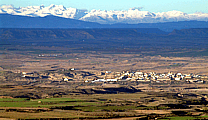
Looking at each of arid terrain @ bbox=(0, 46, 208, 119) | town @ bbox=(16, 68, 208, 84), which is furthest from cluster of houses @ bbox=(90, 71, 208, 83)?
arid terrain @ bbox=(0, 46, 208, 119)

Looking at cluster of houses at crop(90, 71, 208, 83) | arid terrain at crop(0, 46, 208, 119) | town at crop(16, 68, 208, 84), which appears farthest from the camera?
town at crop(16, 68, 208, 84)

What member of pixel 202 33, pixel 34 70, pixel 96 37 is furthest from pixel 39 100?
pixel 202 33

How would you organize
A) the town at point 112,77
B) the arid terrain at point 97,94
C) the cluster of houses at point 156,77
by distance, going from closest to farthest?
the arid terrain at point 97,94, the cluster of houses at point 156,77, the town at point 112,77

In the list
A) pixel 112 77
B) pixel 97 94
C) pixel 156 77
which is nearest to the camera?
pixel 97 94

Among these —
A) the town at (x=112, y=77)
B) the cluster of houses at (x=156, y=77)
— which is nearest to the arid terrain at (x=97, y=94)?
the town at (x=112, y=77)

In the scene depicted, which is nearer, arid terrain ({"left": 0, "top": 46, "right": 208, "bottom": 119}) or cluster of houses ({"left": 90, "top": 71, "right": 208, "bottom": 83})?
arid terrain ({"left": 0, "top": 46, "right": 208, "bottom": 119})

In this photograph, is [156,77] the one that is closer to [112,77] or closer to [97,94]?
[112,77]

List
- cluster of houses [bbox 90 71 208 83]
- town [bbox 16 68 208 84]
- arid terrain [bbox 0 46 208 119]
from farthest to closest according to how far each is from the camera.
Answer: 1. town [bbox 16 68 208 84]
2. cluster of houses [bbox 90 71 208 83]
3. arid terrain [bbox 0 46 208 119]

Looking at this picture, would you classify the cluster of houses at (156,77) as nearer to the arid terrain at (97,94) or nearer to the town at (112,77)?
the town at (112,77)

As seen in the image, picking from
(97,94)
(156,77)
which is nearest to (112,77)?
(156,77)

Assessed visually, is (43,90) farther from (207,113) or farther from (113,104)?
(207,113)

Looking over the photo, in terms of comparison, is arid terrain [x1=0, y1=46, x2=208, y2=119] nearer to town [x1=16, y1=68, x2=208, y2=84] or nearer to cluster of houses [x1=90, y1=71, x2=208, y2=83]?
town [x1=16, y1=68, x2=208, y2=84]
